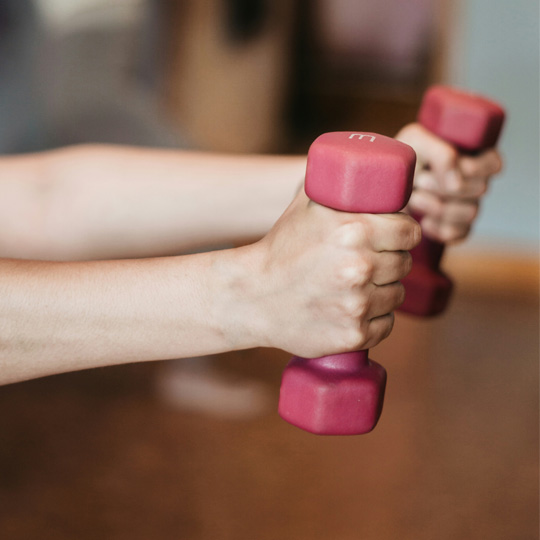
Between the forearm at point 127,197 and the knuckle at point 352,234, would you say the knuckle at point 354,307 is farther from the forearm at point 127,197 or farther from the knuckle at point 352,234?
the forearm at point 127,197

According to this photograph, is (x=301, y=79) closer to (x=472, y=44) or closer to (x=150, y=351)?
(x=472, y=44)

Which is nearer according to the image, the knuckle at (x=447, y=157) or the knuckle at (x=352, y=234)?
the knuckle at (x=352, y=234)

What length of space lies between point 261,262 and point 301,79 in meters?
2.85

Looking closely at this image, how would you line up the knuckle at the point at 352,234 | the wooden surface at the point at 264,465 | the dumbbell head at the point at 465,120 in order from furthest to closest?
the wooden surface at the point at 264,465 < the dumbbell head at the point at 465,120 < the knuckle at the point at 352,234

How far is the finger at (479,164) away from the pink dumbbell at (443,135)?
0.04 ft

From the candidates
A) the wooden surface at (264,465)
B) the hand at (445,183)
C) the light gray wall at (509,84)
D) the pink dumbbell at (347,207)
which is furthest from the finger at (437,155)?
the light gray wall at (509,84)

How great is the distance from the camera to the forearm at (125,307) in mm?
603

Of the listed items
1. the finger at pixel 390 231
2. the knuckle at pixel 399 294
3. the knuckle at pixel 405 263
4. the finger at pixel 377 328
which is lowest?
the finger at pixel 377 328

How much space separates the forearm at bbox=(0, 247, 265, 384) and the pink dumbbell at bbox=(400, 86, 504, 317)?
0.41 metres

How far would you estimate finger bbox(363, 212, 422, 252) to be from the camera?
573 mm

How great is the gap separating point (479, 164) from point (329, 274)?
1.54 feet

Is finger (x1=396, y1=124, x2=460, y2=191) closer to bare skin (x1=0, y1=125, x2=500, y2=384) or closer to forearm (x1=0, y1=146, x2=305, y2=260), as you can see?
forearm (x1=0, y1=146, x2=305, y2=260)

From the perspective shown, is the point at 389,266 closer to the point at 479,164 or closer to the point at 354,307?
the point at 354,307

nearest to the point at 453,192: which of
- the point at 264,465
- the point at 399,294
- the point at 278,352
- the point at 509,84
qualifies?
the point at 399,294
